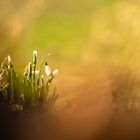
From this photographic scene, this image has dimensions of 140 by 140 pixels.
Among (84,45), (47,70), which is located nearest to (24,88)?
(47,70)

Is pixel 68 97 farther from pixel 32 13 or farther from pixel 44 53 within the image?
pixel 32 13

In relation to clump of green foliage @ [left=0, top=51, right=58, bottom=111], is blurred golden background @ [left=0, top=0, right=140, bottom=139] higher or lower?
higher

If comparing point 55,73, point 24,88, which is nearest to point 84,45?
point 55,73

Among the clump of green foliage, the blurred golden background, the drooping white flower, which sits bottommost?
the clump of green foliage

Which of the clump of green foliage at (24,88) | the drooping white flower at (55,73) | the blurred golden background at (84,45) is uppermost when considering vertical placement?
the blurred golden background at (84,45)

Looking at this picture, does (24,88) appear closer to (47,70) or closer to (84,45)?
(47,70)

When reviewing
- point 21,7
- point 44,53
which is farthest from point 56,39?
point 21,7

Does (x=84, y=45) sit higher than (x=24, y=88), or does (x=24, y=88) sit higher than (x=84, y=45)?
(x=84, y=45)

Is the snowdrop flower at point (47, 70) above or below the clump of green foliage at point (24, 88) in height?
above
